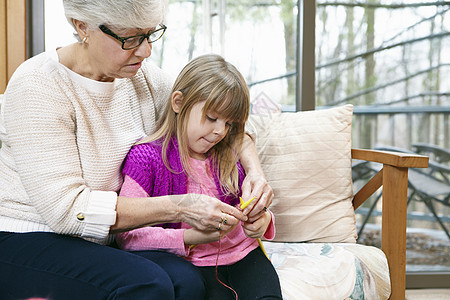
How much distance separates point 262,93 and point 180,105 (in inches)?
41.4

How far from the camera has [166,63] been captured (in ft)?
7.87

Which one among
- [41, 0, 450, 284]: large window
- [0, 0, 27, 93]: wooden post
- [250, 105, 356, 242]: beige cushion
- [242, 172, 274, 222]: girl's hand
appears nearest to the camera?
[242, 172, 274, 222]: girl's hand

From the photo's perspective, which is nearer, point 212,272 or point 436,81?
point 212,272

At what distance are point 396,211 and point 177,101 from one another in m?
0.93

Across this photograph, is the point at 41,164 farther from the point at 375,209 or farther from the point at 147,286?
the point at 375,209

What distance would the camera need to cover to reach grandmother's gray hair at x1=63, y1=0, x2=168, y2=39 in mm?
1144

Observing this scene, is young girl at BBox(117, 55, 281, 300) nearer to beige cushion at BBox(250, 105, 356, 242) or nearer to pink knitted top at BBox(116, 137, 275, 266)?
pink knitted top at BBox(116, 137, 275, 266)

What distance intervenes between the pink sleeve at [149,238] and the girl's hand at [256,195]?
0.21 meters

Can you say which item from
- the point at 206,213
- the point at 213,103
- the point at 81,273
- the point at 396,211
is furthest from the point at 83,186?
the point at 396,211

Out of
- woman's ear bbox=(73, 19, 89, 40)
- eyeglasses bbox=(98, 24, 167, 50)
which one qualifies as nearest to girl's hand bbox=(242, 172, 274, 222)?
eyeglasses bbox=(98, 24, 167, 50)

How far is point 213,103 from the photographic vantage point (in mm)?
1311

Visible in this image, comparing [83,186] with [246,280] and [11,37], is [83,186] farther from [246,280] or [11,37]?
[11,37]

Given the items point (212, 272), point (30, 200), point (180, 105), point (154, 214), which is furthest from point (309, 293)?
point (30, 200)

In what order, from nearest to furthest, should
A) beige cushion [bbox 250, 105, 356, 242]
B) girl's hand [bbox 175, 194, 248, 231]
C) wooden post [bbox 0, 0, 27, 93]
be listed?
1. girl's hand [bbox 175, 194, 248, 231]
2. beige cushion [bbox 250, 105, 356, 242]
3. wooden post [bbox 0, 0, 27, 93]
